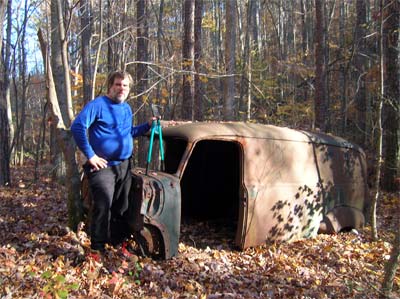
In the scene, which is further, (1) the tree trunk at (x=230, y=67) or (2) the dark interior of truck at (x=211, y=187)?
(1) the tree trunk at (x=230, y=67)

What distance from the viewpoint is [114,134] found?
501 cm

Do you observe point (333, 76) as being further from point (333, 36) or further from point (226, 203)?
point (226, 203)

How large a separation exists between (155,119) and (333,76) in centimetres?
2060

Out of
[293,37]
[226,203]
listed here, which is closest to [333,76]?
[293,37]

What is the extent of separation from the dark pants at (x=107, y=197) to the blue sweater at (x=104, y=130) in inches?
6.2

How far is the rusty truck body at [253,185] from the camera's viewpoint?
525 centimetres

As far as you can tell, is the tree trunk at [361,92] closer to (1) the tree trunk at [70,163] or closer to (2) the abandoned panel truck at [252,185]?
(2) the abandoned panel truck at [252,185]

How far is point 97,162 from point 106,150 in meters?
0.27

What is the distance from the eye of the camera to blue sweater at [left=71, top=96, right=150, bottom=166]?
15.4 ft

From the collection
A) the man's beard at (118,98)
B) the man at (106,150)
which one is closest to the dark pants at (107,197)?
the man at (106,150)

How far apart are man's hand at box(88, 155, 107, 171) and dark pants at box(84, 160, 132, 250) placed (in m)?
0.10

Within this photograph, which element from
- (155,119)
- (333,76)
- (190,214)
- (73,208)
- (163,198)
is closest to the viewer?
(163,198)

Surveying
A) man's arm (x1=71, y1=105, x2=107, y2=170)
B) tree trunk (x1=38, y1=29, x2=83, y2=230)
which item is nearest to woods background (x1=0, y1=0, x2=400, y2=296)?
tree trunk (x1=38, y1=29, x2=83, y2=230)

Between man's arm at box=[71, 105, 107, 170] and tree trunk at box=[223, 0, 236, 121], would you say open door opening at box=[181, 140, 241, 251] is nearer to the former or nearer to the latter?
man's arm at box=[71, 105, 107, 170]
